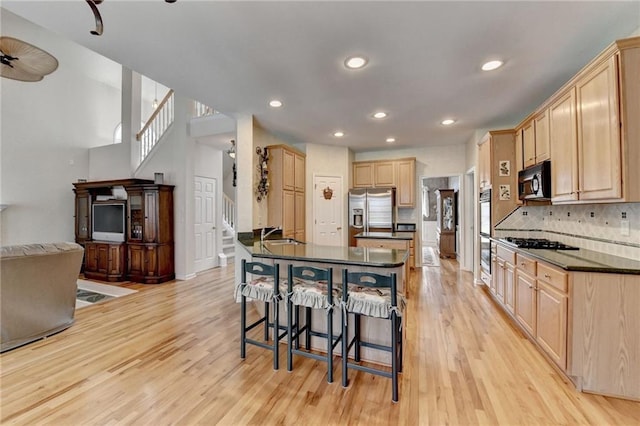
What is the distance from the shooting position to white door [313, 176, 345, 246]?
5613 mm

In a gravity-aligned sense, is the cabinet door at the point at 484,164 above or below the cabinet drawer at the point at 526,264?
above

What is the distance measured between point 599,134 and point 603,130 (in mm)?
51

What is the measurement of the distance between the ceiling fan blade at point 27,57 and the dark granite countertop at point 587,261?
14.4ft

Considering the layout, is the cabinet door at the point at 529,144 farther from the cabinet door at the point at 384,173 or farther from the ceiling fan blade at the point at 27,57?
the ceiling fan blade at the point at 27,57

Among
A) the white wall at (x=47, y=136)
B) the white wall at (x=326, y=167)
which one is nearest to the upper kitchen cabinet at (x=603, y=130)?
the white wall at (x=326, y=167)

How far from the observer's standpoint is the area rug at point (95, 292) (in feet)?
12.9

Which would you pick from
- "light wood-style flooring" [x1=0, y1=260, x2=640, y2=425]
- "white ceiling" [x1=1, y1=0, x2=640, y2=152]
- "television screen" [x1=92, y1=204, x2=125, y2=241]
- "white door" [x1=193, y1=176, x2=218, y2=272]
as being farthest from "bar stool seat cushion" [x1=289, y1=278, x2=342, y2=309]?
"television screen" [x1=92, y1=204, x2=125, y2=241]

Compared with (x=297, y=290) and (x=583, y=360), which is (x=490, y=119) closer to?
(x=583, y=360)

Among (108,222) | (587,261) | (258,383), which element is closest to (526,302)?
(587,261)

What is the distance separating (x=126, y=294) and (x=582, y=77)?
6029mm

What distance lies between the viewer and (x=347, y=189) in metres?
5.97

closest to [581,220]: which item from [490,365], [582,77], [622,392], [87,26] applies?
[582,77]

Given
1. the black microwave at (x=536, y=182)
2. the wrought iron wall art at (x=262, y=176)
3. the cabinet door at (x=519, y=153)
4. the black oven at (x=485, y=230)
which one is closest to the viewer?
the black microwave at (x=536, y=182)

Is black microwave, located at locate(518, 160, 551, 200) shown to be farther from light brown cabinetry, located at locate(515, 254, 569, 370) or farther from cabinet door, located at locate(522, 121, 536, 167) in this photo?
light brown cabinetry, located at locate(515, 254, 569, 370)
